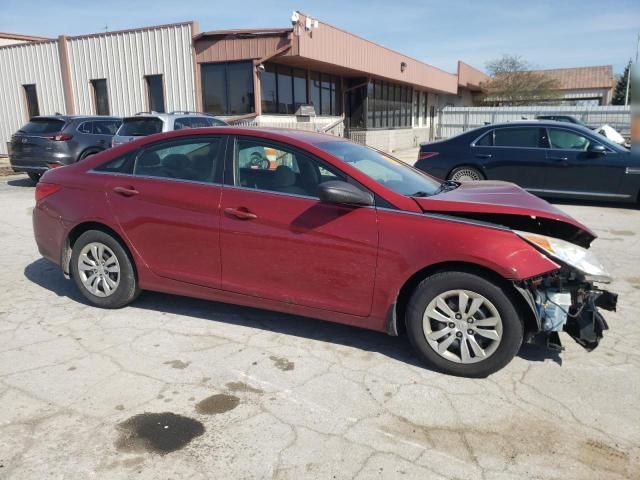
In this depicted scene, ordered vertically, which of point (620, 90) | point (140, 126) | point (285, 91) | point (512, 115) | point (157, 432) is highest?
point (620, 90)

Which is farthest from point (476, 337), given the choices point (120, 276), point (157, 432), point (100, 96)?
point (100, 96)

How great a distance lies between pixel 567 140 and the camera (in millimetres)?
9523

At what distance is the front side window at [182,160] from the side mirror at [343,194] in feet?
3.38

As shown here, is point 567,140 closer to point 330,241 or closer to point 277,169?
point 277,169

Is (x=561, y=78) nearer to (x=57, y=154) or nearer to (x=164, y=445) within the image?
(x=57, y=154)

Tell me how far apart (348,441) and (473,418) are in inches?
30.3

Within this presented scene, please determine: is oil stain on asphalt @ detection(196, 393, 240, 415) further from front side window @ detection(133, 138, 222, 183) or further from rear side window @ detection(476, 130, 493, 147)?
rear side window @ detection(476, 130, 493, 147)

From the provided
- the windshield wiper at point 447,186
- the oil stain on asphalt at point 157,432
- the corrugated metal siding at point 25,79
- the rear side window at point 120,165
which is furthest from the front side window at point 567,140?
the corrugated metal siding at point 25,79

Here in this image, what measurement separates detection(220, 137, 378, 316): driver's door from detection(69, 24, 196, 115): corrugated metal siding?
1479cm

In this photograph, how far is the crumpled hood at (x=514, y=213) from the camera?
140 inches

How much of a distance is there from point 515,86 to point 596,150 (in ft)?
125

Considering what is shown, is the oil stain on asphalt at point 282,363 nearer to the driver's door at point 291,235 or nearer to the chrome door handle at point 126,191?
the driver's door at point 291,235

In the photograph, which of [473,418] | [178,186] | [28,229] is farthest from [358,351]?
[28,229]

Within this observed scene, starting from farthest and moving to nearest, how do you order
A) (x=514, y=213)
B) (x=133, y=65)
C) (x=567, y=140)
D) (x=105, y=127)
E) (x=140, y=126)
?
(x=133, y=65) → (x=105, y=127) → (x=140, y=126) → (x=567, y=140) → (x=514, y=213)
